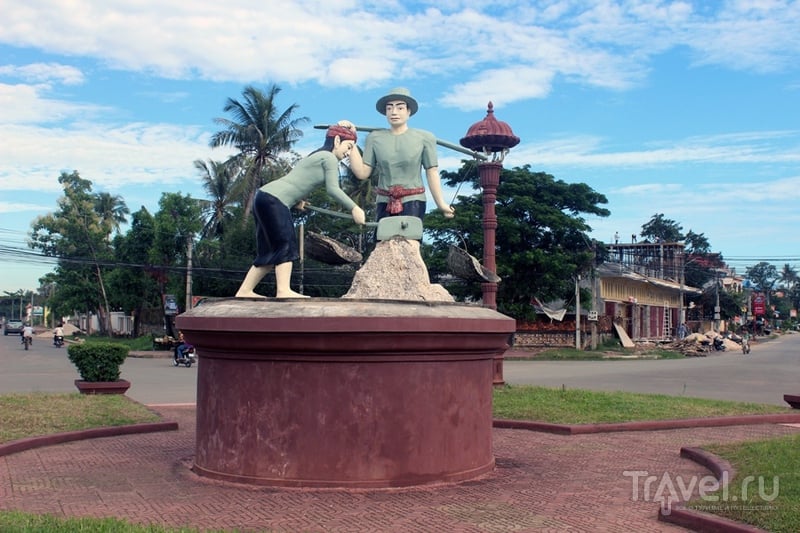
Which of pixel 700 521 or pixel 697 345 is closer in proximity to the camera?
pixel 700 521

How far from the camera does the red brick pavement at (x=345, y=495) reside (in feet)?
17.5

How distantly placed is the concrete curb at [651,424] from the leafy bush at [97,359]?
20.6 ft

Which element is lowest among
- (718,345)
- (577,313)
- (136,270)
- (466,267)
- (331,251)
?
(718,345)

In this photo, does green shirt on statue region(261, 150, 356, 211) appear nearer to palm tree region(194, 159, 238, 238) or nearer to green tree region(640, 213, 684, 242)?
palm tree region(194, 159, 238, 238)

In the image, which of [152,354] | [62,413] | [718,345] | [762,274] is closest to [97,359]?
[62,413]

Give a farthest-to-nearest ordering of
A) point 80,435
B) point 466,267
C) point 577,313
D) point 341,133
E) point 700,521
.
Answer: point 577,313
point 80,435
point 466,267
point 341,133
point 700,521

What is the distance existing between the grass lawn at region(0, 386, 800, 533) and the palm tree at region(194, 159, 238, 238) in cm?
2616

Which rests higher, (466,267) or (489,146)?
(489,146)

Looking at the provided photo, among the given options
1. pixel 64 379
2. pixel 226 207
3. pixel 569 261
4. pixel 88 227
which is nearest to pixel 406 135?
pixel 64 379

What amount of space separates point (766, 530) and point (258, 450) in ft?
12.5

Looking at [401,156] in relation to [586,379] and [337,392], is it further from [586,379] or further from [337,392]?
[586,379]

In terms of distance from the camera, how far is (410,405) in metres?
6.43

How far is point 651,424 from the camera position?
1041 centimetres

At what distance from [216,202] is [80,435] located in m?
30.2
